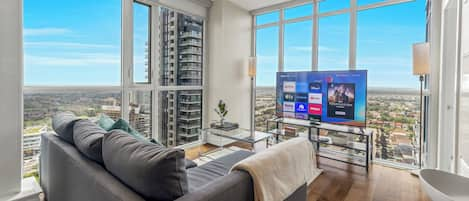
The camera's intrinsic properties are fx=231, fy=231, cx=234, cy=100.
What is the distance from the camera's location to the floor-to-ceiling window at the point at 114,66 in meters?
2.52

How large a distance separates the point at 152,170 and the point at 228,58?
3.73 metres

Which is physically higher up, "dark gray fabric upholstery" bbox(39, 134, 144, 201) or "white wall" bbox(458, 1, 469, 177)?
"white wall" bbox(458, 1, 469, 177)

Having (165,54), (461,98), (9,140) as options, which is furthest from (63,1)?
(461,98)

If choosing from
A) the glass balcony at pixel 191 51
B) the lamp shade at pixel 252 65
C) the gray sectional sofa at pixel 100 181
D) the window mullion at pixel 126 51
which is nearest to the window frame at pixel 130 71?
the window mullion at pixel 126 51

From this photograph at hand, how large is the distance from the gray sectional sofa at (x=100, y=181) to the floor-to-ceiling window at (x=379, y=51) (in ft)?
7.98

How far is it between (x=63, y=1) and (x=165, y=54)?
4.70ft

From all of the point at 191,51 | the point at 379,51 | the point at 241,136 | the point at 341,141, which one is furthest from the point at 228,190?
the point at 379,51

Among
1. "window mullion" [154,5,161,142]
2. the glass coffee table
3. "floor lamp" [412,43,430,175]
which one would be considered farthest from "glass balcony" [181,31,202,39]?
"floor lamp" [412,43,430,175]

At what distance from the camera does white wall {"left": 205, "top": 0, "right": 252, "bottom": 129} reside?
4.38 metres

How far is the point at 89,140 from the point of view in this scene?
146cm

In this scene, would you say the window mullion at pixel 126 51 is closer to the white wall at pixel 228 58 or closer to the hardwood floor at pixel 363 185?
the white wall at pixel 228 58

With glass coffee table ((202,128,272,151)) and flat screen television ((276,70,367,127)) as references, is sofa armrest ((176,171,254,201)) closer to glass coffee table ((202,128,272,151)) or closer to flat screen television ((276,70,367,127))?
glass coffee table ((202,128,272,151))

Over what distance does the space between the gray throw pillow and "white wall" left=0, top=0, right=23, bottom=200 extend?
18.6 inches

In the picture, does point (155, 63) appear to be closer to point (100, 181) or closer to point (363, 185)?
point (100, 181)
